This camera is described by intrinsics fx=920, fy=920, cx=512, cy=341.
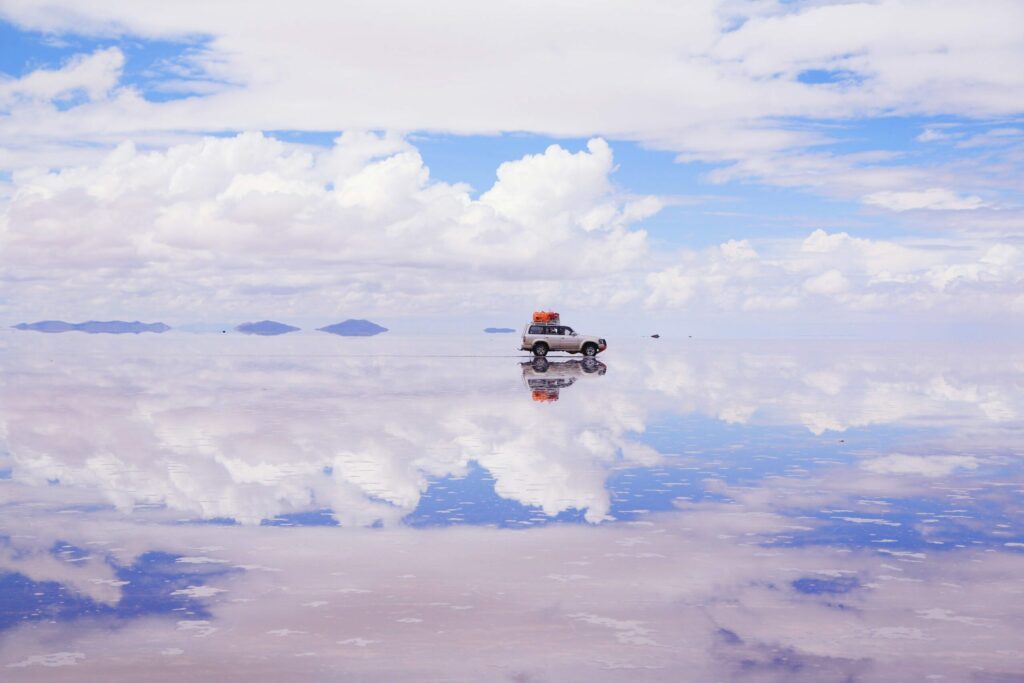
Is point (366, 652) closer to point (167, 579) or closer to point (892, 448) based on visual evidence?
point (167, 579)

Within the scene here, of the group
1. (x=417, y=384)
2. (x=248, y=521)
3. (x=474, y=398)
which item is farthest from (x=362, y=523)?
(x=417, y=384)

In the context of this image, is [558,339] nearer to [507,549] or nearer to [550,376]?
[550,376]

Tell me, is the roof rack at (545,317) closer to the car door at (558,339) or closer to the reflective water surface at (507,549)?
the car door at (558,339)

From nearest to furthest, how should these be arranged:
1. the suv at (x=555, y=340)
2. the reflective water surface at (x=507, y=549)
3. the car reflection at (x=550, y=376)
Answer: the reflective water surface at (x=507, y=549) < the car reflection at (x=550, y=376) < the suv at (x=555, y=340)

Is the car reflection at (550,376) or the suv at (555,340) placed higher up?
the suv at (555,340)

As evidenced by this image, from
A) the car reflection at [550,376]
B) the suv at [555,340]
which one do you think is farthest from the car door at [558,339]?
the car reflection at [550,376]

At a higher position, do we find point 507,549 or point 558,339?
point 558,339

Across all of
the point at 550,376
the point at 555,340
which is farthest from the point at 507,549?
the point at 555,340
